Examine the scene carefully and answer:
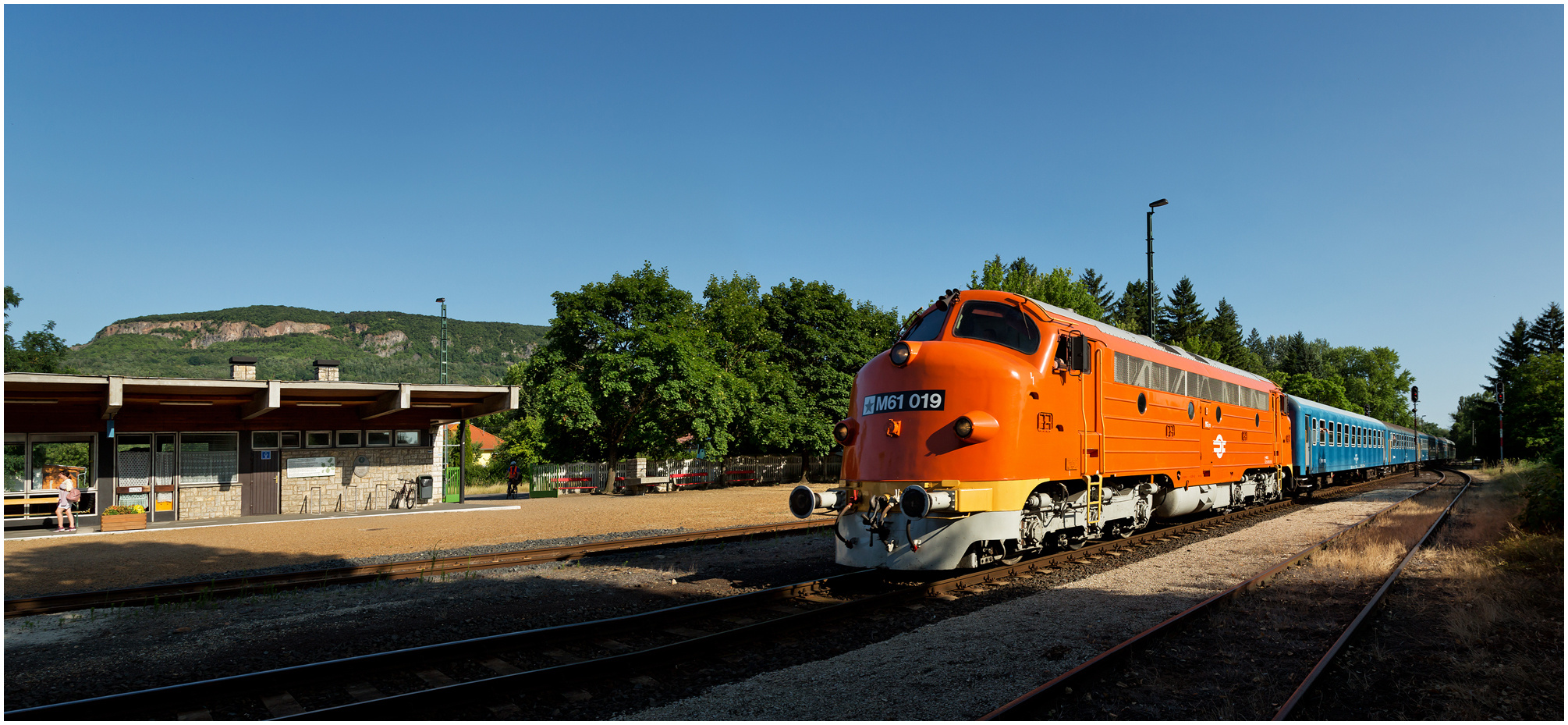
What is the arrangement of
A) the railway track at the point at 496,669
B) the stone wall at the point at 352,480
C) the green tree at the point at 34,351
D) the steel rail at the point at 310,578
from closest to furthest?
the railway track at the point at 496,669 → the steel rail at the point at 310,578 → the stone wall at the point at 352,480 → the green tree at the point at 34,351

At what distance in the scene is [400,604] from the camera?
920 centimetres

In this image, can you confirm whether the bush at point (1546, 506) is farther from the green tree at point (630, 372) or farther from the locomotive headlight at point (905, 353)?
the green tree at point (630, 372)

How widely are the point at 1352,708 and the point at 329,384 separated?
21.3 m

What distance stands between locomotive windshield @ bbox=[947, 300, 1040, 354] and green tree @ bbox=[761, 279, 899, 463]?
27.1 metres

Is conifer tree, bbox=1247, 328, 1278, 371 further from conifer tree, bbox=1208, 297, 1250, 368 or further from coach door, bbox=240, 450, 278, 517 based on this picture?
coach door, bbox=240, 450, 278, 517

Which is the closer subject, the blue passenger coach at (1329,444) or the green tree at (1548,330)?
the blue passenger coach at (1329,444)

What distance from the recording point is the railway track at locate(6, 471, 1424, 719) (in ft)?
18.1

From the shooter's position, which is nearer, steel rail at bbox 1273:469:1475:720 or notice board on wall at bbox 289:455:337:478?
steel rail at bbox 1273:469:1475:720

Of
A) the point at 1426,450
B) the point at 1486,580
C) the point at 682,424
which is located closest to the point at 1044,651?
the point at 1486,580

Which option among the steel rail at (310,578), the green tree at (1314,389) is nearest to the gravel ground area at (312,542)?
the steel rail at (310,578)

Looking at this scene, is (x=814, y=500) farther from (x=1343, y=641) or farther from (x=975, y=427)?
(x=1343, y=641)

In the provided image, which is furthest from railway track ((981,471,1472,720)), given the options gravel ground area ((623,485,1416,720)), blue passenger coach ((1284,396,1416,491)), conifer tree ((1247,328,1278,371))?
conifer tree ((1247,328,1278,371))

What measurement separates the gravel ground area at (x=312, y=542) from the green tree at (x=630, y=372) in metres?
6.23

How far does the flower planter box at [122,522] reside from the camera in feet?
60.1
